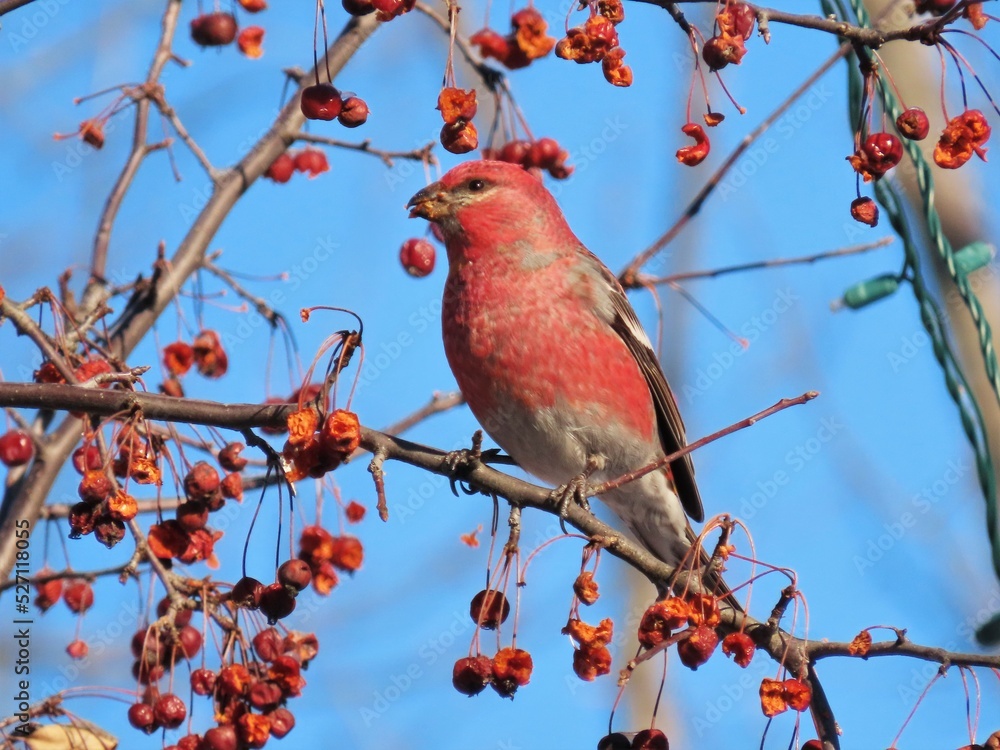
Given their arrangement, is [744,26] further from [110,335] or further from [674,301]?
[674,301]

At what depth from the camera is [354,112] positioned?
2576mm

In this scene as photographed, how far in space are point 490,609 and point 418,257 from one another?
1452 millimetres

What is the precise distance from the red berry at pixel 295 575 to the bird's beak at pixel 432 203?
1.63 m

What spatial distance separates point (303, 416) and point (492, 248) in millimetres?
1693

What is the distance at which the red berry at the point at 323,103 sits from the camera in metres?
2.59

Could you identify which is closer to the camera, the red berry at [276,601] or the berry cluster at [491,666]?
the berry cluster at [491,666]

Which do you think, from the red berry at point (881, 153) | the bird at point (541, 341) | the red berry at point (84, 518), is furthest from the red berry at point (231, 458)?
the red berry at point (881, 153)

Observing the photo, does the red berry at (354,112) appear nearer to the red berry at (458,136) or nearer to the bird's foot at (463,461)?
the red berry at (458,136)

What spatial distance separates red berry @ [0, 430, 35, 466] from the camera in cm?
329

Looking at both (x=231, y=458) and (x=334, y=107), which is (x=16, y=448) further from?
(x=334, y=107)

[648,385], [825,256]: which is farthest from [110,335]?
[825,256]

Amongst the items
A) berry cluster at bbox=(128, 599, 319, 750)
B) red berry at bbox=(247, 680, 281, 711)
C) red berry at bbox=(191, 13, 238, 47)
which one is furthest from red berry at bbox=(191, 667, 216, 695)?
red berry at bbox=(191, 13, 238, 47)

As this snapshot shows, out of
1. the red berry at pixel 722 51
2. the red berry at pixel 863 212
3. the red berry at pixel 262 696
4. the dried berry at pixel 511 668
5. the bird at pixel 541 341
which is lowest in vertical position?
the dried berry at pixel 511 668

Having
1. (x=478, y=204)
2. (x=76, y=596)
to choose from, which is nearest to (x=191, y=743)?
(x=76, y=596)
